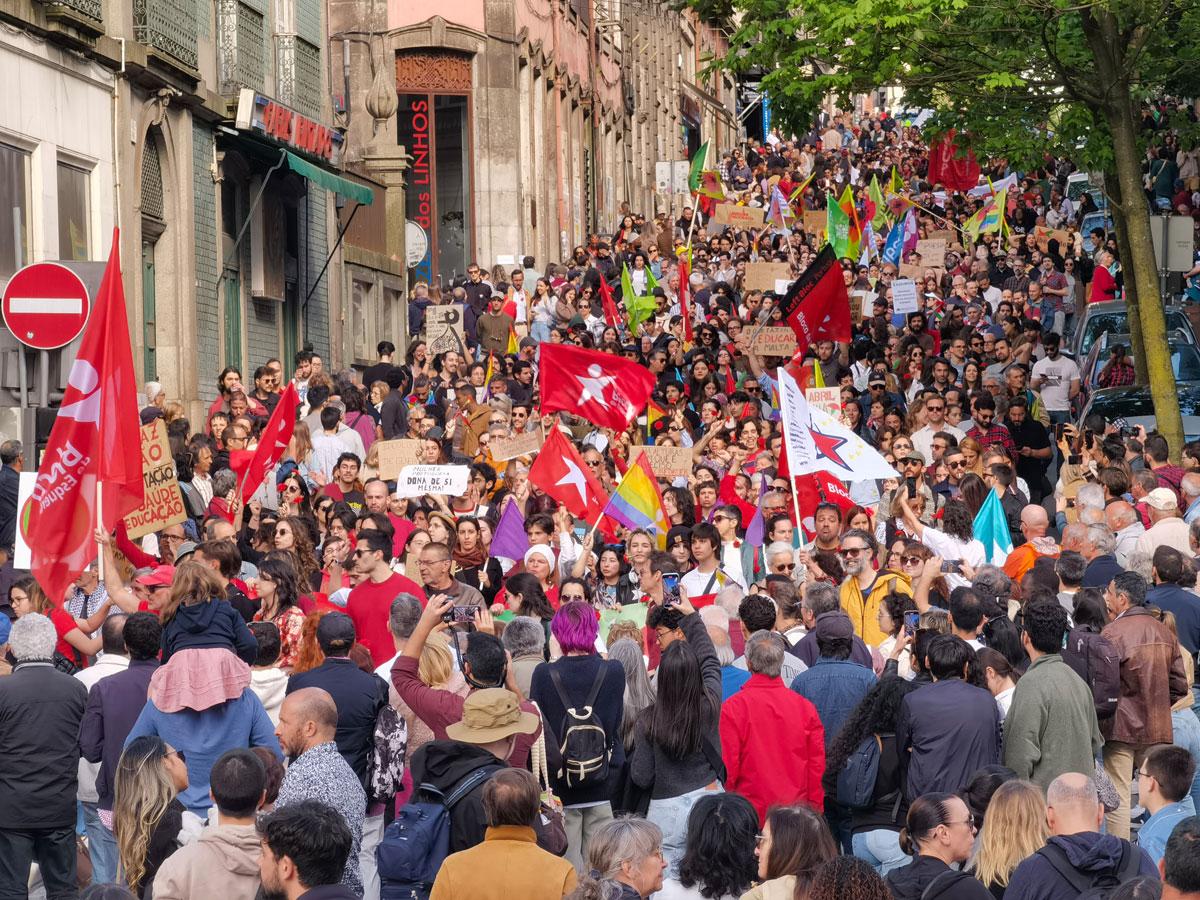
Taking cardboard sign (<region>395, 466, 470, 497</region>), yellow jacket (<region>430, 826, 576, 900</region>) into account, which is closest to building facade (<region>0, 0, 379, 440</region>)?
cardboard sign (<region>395, 466, 470, 497</region>)

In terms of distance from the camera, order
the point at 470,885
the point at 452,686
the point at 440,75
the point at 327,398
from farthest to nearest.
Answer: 1. the point at 440,75
2. the point at 327,398
3. the point at 452,686
4. the point at 470,885

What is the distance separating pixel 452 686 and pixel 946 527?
4.96 m

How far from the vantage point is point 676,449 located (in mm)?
16312

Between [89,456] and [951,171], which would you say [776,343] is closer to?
[89,456]

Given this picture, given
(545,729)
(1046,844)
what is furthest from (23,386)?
(1046,844)

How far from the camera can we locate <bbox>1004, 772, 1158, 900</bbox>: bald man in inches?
268

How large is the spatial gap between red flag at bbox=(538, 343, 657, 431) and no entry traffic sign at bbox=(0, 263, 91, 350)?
576 cm

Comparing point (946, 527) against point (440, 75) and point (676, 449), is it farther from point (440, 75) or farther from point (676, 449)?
point (440, 75)


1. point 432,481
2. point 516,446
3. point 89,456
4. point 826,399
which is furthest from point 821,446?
point 89,456

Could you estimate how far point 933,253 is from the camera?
3198cm

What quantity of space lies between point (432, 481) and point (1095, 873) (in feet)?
29.1

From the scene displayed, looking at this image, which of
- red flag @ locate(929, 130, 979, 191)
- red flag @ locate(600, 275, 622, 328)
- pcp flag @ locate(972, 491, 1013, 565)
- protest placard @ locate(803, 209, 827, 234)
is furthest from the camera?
red flag @ locate(929, 130, 979, 191)

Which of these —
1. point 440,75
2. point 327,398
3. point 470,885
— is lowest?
point 470,885

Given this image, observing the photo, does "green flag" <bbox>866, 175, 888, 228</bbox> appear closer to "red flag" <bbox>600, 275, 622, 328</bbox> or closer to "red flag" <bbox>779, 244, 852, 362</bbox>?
"red flag" <bbox>600, 275, 622, 328</bbox>
